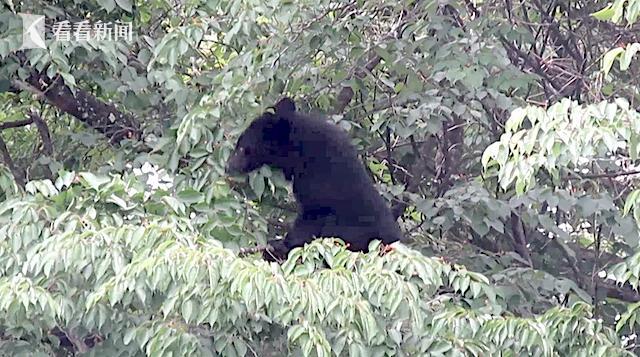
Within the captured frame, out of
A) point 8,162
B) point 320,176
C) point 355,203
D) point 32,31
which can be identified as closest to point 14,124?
point 8,162

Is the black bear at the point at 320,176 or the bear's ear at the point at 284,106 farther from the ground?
the bear's ear at the point at 284,106

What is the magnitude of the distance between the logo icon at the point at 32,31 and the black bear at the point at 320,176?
116cm

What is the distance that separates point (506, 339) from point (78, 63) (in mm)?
2741

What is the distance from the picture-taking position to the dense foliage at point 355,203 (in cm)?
349

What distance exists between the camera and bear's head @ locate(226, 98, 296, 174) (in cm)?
572

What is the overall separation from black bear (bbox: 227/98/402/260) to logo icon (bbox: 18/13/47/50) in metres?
1.16

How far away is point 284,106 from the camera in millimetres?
6066

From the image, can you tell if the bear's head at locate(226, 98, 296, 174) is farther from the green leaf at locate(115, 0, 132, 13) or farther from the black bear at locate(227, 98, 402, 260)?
the green leaf at locate(115, 0, 132, 13)

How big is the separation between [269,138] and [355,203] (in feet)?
2.19

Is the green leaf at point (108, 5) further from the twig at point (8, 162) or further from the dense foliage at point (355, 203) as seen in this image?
the twig at point (8, 162)

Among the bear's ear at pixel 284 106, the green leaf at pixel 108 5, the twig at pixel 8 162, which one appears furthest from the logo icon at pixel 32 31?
the bear's ear at pixel 284 106

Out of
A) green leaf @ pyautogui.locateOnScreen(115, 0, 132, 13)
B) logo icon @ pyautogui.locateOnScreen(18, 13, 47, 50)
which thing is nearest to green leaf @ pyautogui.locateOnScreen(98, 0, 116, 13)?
green leaf @ pyautogui.locateOnScreen(115, 0, 132, 13)

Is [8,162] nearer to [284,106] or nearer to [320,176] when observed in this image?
[284,106]

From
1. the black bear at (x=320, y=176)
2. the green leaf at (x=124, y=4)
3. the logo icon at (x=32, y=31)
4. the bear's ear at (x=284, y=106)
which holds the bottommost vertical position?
the black bear at (x=320, y=176)
